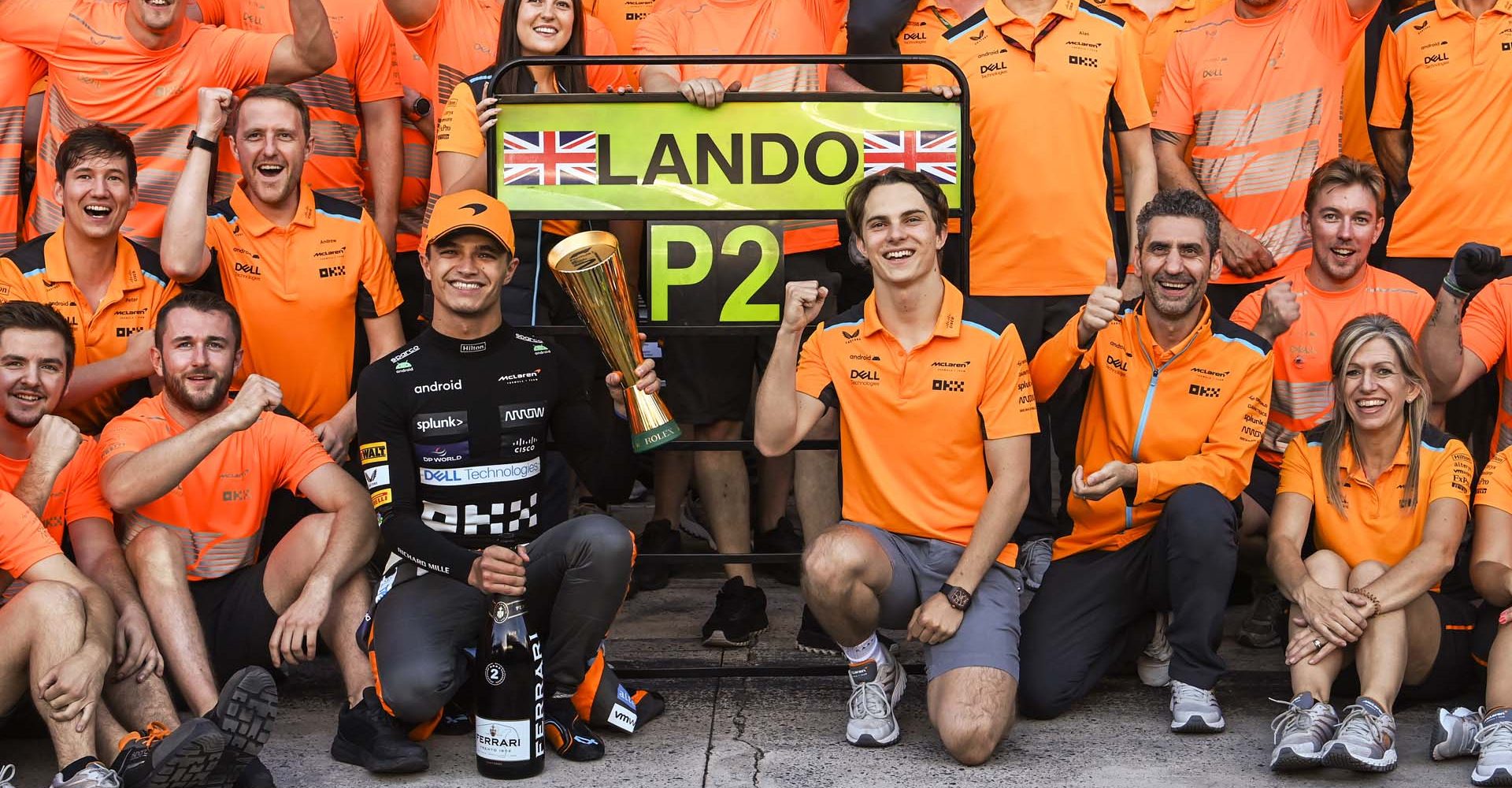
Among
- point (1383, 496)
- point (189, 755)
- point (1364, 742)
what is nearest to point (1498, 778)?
point (1364, 742)

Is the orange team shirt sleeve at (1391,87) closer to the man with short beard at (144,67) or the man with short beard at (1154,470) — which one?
the man with short beard at (1154,470)

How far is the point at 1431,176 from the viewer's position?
5633 mm

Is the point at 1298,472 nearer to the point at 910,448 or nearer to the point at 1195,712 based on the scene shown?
the point at 1195,712

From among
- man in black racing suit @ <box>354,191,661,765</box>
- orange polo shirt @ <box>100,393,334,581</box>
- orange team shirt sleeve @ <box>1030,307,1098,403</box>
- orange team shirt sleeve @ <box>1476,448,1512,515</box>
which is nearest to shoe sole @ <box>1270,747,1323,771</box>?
orange team shirt sleeve @ <box>1476,448,1512,515</box>

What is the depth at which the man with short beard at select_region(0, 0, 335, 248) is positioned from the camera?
5.66m

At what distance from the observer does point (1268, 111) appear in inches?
227

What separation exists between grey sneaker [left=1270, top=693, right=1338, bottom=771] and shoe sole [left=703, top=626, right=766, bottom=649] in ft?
5.61

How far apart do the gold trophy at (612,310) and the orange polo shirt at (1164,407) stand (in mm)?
1199

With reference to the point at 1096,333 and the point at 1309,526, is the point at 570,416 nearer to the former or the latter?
the point at 1096,333

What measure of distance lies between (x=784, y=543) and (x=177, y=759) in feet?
8.50

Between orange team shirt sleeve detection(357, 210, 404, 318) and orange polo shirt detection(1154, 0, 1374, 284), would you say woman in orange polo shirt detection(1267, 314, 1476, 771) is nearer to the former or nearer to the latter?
orange polo shirt detection(1154, 0, 1374, 284)

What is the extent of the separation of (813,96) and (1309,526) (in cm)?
205

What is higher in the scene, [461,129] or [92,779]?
[461,129]

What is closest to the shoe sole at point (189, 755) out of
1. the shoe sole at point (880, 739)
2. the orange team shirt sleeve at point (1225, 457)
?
the shoe sole at point (880, 739)
